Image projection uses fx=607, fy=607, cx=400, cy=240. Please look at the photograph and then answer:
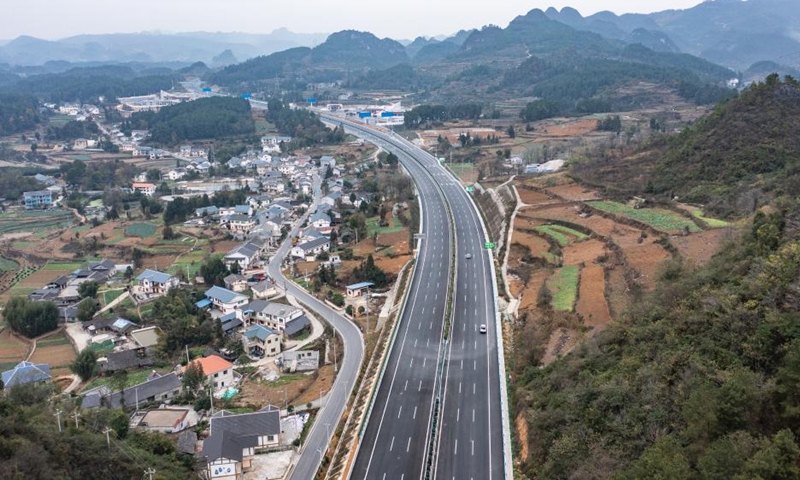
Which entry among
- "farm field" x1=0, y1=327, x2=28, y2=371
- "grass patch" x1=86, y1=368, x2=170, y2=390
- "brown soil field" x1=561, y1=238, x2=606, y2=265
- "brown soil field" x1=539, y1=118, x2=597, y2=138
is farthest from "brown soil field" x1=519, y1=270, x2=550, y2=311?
"brown soil field" x1=539, y1=118, x2=597, y2=138

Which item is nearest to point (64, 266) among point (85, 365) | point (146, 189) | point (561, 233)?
point (85, 365)

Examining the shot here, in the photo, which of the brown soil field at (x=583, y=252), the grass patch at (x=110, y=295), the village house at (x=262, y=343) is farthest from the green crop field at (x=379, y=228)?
the grass patch at (x=110, y=295)

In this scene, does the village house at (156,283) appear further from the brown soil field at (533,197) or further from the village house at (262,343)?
the brown soil field at (533,197)

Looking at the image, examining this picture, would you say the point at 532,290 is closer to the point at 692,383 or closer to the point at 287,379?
the point at 287,379

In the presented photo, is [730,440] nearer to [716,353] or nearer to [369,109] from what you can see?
[716,353]

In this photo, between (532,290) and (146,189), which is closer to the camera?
(532,290)

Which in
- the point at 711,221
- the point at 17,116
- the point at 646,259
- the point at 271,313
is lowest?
the point at 271,313

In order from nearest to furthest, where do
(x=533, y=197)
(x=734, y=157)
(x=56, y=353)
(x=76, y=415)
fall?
(x=76, y=415), (x=56, y=353), (x=734, y=157), (x=533, y=197)
